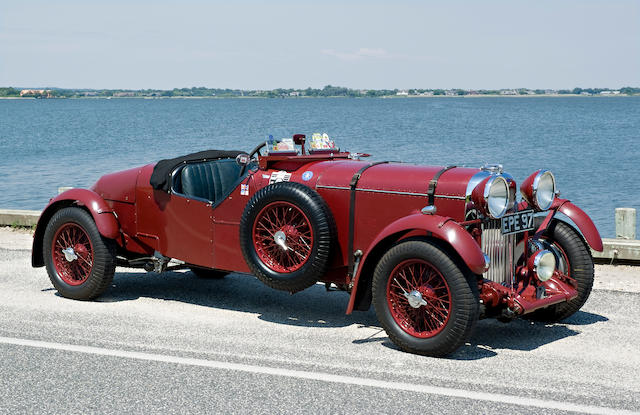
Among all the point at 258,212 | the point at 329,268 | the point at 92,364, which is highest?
the point at 258,212

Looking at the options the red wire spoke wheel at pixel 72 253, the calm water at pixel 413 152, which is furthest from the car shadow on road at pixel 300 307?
the calm water at pixel 413 152

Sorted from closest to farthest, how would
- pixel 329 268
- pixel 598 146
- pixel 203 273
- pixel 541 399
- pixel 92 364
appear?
pixel 541 399, pixel 92 364, pixel 329 268, pixel 203 273, pixel 598 146

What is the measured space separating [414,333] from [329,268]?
39.8 inches

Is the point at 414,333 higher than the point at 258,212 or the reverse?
the reverse

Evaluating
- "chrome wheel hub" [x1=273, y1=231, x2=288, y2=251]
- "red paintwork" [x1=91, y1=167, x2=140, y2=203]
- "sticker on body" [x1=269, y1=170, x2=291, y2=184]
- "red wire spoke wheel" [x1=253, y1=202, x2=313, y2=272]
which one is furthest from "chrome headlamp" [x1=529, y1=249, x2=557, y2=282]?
"red paintwork" [x1=91, y1=167, x2=140, y2=203]

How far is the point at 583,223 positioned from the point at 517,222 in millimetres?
873

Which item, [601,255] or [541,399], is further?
[601,255]

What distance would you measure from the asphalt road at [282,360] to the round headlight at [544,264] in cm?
50

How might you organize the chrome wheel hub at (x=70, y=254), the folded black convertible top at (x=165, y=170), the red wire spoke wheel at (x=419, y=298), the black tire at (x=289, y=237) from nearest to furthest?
the red wire spoke wheel at (x=419, y=298), the black tire at (x=289, y=237), the folded black convertible top at (x=165, y=170), the chrome wheel hub at (x=70, y=254)

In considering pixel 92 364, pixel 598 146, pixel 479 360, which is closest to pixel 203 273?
pixel 92 364

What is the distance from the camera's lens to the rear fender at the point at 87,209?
7.39 m

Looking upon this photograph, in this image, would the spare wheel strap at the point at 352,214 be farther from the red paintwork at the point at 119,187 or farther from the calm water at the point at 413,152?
the calm water at the point at 413,152

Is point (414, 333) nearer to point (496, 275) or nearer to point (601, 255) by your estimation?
point (496, 275)

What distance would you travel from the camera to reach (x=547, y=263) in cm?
614
